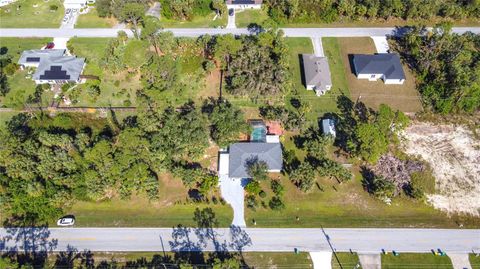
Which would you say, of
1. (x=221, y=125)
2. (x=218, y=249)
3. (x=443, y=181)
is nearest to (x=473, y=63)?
(x=443, y=181)

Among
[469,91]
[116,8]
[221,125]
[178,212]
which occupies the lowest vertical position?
[178,212]

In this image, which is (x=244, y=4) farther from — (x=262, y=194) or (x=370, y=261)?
(x=370, y=261)

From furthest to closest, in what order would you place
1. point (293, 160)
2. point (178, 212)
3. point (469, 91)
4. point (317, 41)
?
point (317, 41), point (469, 91), point (293, 160), point (178, 212)

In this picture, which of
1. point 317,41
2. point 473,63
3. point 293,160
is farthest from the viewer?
point 317,41

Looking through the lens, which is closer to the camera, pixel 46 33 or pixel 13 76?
pixel 13 76

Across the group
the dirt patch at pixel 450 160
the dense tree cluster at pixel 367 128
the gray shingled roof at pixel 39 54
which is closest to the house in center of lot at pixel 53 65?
the gray shingled roof at pixel 39 54

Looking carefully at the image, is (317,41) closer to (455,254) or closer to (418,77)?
(418,77)

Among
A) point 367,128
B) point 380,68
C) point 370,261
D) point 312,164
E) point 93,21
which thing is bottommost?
point 370,261

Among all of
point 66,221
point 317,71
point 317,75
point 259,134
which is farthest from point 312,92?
point 66,221

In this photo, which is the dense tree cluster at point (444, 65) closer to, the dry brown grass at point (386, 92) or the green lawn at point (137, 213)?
the dry brown grass at point (386, 92)
